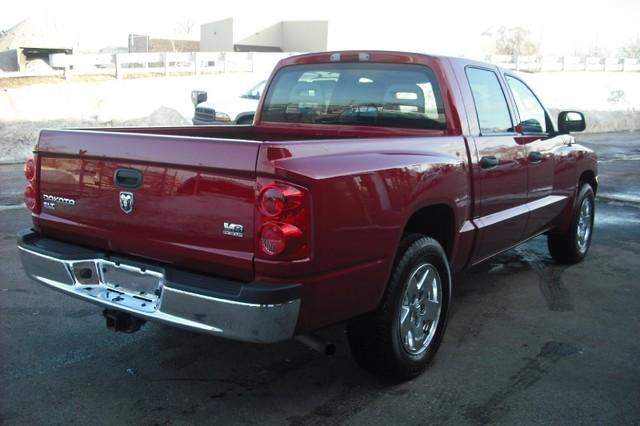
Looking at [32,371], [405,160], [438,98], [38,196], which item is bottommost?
[32,371]

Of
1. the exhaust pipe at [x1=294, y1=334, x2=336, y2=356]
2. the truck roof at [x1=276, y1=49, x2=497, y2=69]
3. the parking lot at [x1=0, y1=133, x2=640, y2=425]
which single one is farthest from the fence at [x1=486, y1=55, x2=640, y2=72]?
the exhaust pipe at [x1=294, y1=334, x2=336, y2=356]

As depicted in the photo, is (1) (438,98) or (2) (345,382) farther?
(1) (438,98)

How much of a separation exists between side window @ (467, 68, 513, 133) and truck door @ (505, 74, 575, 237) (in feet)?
0.62

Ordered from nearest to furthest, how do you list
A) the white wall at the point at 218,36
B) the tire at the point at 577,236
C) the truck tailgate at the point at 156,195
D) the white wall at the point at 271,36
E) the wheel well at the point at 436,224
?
1. the truck tailgate at the point at 156,195
2. the wheel well at the point at 436,224
3. the tire at the point at 577,236
4. the white wall at the point at 218,36
5. the white wall at the point at 271,36

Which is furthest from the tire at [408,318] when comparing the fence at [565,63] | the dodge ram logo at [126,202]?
the fence at [565,63]

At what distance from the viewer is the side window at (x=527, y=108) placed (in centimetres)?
539

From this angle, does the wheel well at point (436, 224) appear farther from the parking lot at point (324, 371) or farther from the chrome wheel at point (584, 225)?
the chrome wheel at point (584, 225)

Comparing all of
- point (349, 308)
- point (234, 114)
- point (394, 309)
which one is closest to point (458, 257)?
point (394, 309)

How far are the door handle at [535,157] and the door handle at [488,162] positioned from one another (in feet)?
2.15

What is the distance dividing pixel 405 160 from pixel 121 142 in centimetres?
150

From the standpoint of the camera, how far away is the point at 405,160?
3662mm

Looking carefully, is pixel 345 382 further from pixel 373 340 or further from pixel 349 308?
pixel 349 308

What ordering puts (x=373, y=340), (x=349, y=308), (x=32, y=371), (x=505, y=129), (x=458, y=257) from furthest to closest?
(x=505, y=129) → (x=458, y=257) → (x=32, y=371) → (x=373, y=340) → (x=349, y=308)

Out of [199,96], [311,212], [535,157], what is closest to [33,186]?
[311,212]
